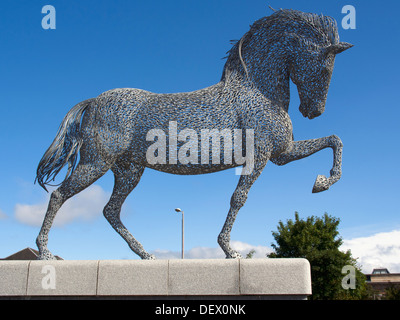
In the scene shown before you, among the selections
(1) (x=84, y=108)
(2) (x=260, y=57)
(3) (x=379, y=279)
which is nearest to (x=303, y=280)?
(2) (x=260, y=57)

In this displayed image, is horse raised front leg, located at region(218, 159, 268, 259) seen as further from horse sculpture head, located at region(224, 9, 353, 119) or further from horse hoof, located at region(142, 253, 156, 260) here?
horse sculpture head, located at region(224, 9, 353, 119)

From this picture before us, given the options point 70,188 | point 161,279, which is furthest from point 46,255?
point 161,279

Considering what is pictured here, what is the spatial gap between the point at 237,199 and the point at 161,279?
1.63 metres

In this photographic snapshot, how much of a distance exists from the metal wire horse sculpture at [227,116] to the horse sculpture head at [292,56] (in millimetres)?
16

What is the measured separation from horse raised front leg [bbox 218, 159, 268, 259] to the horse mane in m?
1.61

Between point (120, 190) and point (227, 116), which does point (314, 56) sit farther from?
point (120, 190)

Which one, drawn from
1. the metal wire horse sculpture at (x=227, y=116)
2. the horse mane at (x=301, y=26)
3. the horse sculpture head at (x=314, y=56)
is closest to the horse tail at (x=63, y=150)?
the metal wire horse sculpture at (x=227, y=116)

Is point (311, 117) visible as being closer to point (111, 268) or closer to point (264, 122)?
point (264, 122)

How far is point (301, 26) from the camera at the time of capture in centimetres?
671

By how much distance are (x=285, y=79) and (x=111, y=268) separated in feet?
12.9

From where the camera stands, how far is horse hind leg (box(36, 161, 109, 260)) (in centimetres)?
641
